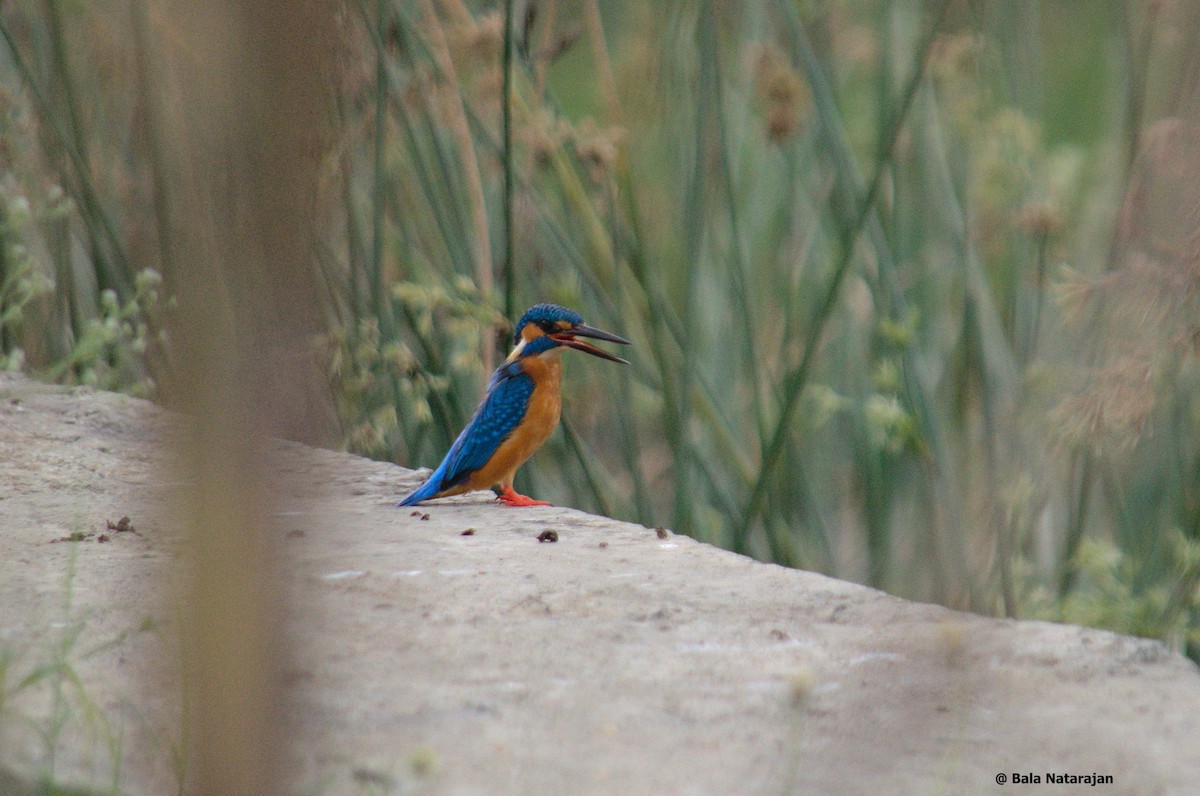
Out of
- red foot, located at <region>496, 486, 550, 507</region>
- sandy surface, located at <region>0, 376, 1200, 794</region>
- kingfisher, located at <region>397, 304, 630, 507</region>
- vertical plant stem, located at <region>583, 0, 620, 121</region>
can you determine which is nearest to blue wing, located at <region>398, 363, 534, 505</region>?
kingfisher, located at <region>397, 304, 630, 507</region>

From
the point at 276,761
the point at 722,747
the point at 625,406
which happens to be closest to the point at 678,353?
the point at 625,406

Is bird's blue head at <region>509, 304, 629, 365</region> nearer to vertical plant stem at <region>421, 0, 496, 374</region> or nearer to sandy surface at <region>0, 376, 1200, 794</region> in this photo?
vertical plant stem at <region>421, 0, 496, 374</region>

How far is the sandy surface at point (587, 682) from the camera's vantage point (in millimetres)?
1196

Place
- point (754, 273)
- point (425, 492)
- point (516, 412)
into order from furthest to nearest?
point (754, 273)
point (516, 412)
point (425, 492)

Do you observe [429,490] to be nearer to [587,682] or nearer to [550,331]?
[550,331]

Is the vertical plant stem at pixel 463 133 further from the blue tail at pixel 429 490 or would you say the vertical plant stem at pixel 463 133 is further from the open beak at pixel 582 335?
the blue tail at pixel 429 490

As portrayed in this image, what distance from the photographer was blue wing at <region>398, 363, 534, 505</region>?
2.26 m

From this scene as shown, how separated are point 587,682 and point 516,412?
39.4 inches

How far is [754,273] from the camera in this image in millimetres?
3291

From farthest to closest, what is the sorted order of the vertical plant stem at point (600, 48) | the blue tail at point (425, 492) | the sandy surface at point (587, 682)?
1. the vertical plant stem at point (600, 48)
2. the blue tail at point (425, 492)
3. the sandy surface at point (587, 682)

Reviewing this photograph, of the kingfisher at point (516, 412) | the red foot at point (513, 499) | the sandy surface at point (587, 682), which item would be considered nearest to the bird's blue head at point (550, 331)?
the kingfisher at point (516, 412)

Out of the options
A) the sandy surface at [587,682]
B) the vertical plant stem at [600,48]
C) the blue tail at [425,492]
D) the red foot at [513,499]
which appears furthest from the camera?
the vertical plant stem at [600,48]

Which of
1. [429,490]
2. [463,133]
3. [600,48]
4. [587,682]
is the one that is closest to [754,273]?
[600,48]

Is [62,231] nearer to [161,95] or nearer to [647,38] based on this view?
[647,38]
